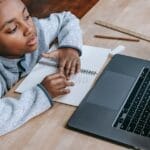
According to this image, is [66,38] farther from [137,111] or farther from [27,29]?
[137,111]

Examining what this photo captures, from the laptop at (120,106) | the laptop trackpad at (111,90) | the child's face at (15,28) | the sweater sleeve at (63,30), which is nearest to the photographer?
the laptop at (120,106)

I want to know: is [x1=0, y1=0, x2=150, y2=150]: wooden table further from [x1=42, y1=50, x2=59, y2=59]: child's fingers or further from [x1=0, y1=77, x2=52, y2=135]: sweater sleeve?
[x1=42, y1=50, x2=59, y2=59]: child's fingers

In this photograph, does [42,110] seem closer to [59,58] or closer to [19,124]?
[19,124]

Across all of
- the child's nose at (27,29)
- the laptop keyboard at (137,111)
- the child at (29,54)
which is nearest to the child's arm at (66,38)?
the child at (29,54)

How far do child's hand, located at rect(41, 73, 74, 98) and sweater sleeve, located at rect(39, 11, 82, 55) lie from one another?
0.61ft

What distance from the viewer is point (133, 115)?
0.91 metres

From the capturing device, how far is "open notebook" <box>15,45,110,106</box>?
3.37 ft

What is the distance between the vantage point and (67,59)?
1184 millimetres

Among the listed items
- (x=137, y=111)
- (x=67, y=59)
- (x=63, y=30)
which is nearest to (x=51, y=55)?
(x=67, y=59)

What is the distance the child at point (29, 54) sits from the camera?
986 millimetres

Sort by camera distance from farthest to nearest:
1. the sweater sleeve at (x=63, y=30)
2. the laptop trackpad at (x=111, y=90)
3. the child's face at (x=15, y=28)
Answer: the sweater sleeve at (x=63, y=30)
the child's face at (x=15, y=28)
the laptop trackpad at (x=111, y=90)

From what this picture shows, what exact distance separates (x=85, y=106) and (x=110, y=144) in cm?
14

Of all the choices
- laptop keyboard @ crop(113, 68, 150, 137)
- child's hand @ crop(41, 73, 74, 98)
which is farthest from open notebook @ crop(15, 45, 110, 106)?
laptop keyboard @ crop(113, 68, 150, 137)

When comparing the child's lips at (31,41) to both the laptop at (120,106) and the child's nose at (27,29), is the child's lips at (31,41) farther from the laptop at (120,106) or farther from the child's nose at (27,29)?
the laptop at (120,106)
